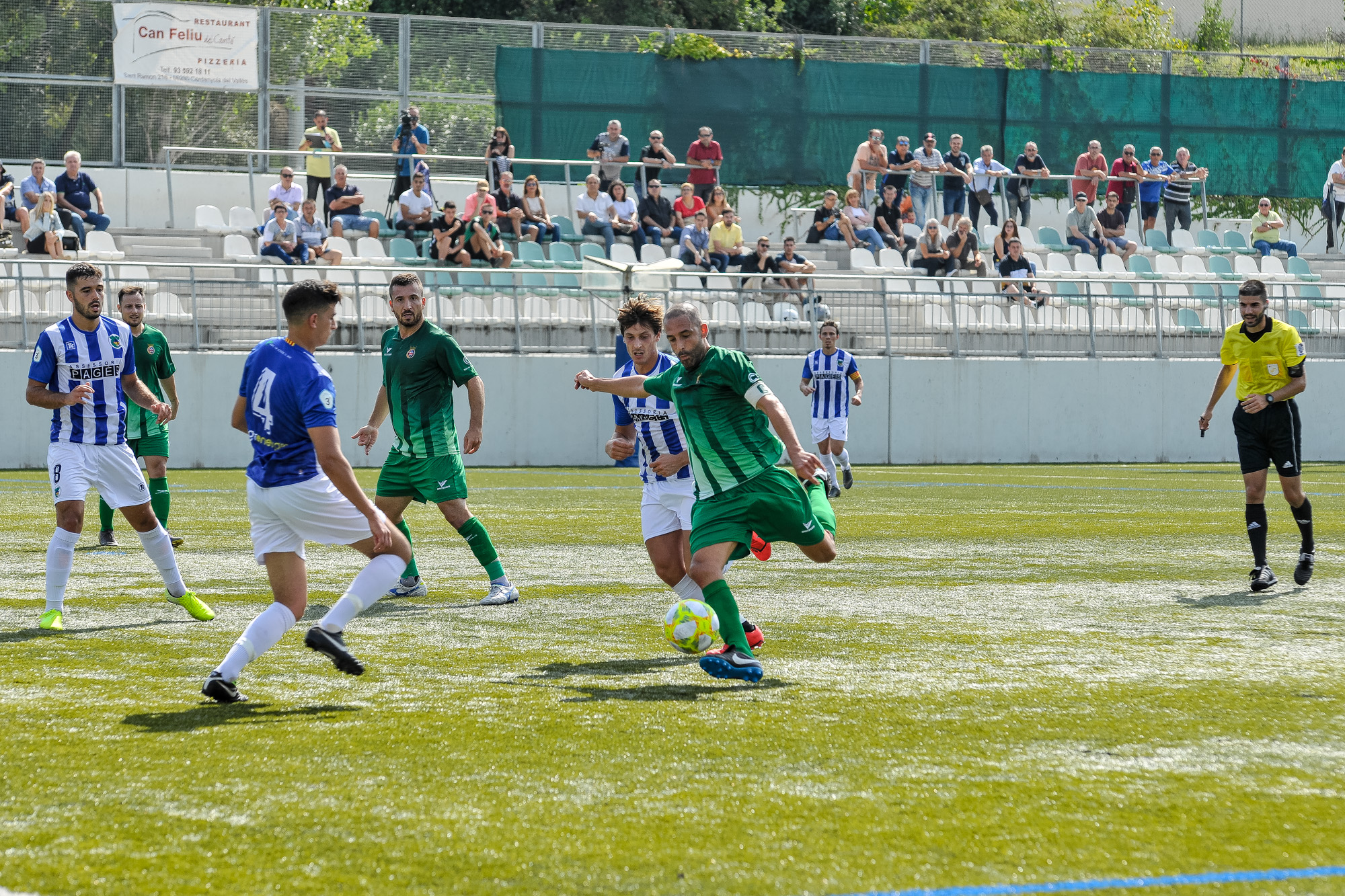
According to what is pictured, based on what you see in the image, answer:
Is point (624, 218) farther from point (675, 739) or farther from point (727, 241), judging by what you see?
point (675, 739)

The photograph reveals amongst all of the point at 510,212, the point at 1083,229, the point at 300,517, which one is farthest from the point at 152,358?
the point at 1083,229

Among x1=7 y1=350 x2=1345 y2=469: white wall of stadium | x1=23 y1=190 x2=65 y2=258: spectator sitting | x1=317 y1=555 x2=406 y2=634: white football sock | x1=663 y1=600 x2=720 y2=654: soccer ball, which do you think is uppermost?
x1=23 y1=190 x2=65 y2=258: spectator sitting

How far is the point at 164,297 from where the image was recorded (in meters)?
19.9

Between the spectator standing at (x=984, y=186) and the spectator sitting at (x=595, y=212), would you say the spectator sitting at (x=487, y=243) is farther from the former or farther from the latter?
the spectator standing at (x=984, y=186)

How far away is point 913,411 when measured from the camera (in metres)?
22.8

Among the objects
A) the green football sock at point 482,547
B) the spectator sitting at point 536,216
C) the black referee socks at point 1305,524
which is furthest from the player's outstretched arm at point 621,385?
the spectator sitting at point 536,216

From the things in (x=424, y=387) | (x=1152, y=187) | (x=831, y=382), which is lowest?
(x=831, y=382)

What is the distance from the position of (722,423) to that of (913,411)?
16675mm

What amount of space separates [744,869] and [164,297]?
17.8 metres

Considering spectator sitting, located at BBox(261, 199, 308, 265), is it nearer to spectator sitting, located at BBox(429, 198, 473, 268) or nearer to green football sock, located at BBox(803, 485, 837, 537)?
spectator sitting, located at BBox(429, 198, 473, 268)

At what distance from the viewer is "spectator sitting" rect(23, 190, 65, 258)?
20.3 m

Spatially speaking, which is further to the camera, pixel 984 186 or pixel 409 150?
pixel 984 186

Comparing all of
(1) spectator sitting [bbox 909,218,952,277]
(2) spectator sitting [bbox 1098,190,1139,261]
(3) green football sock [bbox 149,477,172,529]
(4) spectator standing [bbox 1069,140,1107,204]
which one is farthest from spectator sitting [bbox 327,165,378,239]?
(4) spectator standing [bbox 1069,140,1107,204]

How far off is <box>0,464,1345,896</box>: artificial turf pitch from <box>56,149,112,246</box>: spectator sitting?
505 inches
